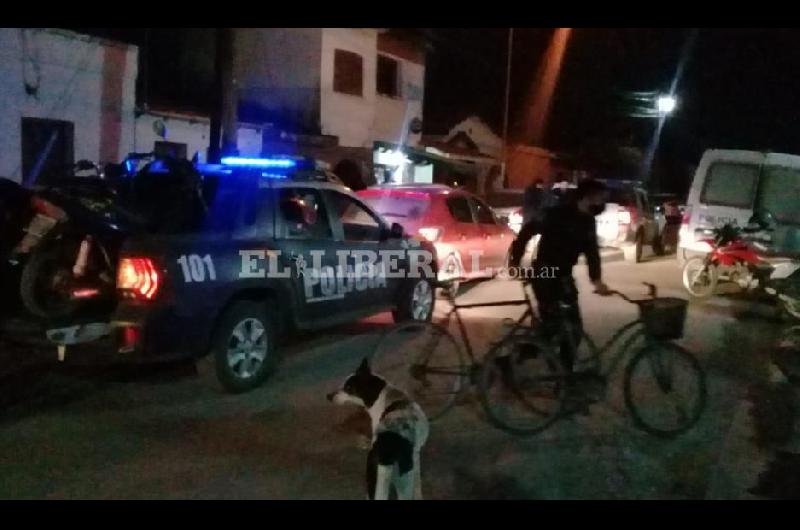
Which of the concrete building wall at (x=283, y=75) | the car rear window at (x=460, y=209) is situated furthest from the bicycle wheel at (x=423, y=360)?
the concrete building wall at (x=283, y=75)

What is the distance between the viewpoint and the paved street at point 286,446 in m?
5.19

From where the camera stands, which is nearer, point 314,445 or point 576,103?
point 314,445

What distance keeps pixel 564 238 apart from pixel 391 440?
2.88m

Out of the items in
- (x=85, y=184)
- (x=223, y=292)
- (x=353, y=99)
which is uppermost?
(x=353, y=99)

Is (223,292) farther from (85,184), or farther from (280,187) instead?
(85,184)

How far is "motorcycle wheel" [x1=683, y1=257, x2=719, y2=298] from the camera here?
1361 cm

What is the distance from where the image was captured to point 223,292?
22.5 feet

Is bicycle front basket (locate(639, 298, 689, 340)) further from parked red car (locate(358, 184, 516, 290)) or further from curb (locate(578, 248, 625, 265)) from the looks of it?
curb (locate(578, 248, 625, 265))

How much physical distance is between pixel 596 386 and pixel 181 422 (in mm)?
3026

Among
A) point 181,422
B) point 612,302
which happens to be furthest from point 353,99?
point 181,422

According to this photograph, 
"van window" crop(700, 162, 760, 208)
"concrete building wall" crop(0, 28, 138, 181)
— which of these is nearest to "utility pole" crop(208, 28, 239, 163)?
"concrete building wall" crop(0, 28, 138, 181)

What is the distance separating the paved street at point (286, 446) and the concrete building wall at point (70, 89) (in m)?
7.76

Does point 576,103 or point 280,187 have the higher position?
point 576,103

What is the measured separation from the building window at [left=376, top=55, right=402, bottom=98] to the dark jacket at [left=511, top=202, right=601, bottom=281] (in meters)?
21.9
